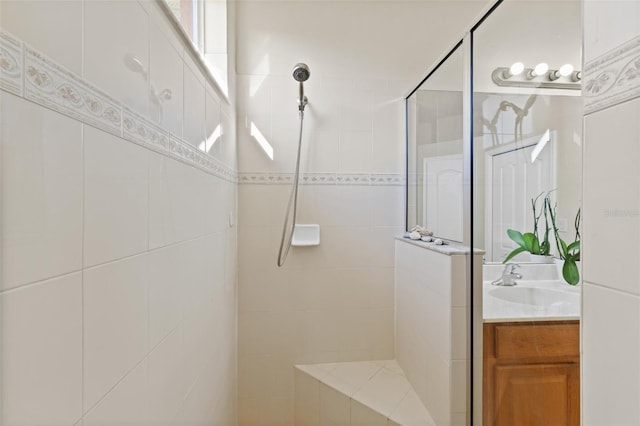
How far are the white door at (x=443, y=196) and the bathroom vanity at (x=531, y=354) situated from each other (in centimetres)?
33

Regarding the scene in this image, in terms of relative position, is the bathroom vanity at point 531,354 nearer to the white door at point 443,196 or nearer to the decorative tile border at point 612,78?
the white door at point 443,196

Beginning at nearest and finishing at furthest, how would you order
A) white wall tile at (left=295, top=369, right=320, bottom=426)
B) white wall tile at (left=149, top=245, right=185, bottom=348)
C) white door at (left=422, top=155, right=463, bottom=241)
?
white wall tile at (left=149, top=245, right=185, bottom=348), white door at (left=422, top=155, right=463, bottom=241), white wall tile at (left=295, top=369, right=320, bottom=426)

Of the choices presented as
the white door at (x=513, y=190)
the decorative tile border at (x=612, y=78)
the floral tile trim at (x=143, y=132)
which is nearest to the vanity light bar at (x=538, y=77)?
the white door at (x=513, y=190)

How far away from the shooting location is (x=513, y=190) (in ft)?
3.89

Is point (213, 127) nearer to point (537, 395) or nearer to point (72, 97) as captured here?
point (72, 97)

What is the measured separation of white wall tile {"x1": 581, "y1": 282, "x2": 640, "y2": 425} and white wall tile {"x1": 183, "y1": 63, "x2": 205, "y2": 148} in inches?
43.7

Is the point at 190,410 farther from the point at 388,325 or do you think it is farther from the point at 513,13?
the point at 513,13

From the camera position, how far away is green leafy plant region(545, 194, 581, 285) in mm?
861

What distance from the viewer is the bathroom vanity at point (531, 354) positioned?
39.6 inches

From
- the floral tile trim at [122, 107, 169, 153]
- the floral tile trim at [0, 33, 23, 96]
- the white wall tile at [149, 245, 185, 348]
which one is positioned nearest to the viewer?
the floral tile trim at [0, 33, 23, 96]

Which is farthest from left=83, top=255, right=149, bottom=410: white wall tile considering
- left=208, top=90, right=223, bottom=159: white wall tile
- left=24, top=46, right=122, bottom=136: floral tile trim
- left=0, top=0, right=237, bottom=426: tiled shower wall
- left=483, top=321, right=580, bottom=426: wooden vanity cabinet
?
left=483, top=321, right=580, bottom=426: wooden vanity cabinet

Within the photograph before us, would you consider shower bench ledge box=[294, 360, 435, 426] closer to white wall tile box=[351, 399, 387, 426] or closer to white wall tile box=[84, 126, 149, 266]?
white wall tile box=[351, 399, 387, 426]

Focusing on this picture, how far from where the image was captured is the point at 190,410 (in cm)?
108

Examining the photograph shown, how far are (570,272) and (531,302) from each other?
1.07 feet
